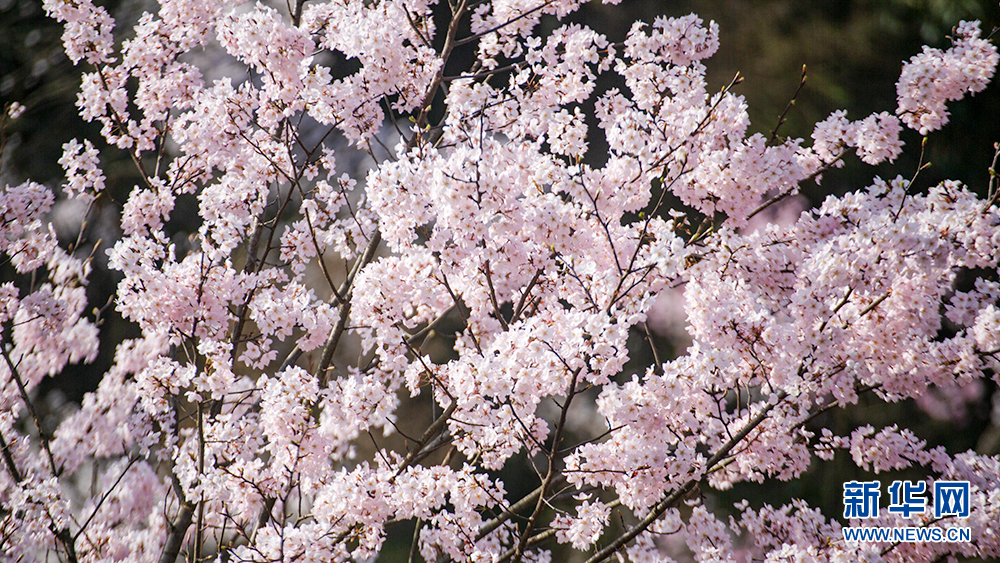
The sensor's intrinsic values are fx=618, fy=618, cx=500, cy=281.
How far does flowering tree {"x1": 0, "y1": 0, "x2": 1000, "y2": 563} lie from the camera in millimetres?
2588

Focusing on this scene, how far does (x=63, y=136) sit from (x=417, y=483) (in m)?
8.44

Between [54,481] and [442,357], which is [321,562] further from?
[442,357]

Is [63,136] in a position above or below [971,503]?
above

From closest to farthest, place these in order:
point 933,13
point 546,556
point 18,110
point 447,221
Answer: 1. point 447,221
2. point 546,556
3. point 18,110
4. point 933,13

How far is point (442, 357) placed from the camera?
27.3ft

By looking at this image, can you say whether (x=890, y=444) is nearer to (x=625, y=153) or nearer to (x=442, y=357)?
(x=625, y=153)

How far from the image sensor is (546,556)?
11.9 feet

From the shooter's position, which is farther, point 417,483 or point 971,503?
point 417,483

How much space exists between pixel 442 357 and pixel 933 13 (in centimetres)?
676

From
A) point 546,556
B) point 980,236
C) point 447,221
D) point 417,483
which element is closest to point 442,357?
point 546,556

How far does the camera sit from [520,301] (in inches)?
125

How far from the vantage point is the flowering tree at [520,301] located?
8.49 ft

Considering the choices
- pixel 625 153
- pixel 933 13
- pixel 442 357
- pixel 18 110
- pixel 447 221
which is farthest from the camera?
pixel 442 357

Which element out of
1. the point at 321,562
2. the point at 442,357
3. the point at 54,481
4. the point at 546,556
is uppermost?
the point at 54,481
